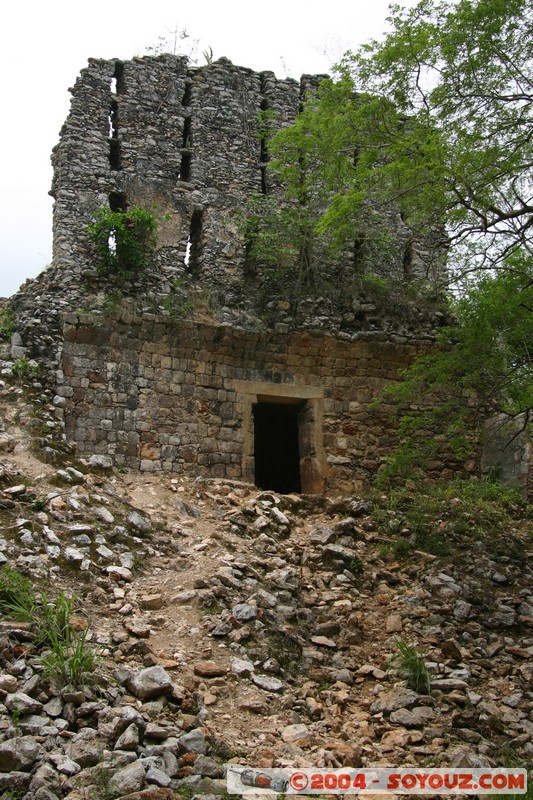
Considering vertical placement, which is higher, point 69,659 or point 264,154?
point 264,154

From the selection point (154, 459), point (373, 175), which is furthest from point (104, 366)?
point (373, 175)

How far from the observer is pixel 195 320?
37.6ft

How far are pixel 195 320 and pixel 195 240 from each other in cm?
159

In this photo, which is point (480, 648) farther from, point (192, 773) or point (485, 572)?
point (192, 773)

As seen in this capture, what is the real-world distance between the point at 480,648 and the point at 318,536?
2.17 meters

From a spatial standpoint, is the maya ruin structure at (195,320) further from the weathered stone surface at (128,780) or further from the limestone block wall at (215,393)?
the weathered stone surface at (128,780)

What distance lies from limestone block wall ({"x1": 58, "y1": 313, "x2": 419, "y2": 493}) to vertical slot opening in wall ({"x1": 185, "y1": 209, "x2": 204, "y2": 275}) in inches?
53.5

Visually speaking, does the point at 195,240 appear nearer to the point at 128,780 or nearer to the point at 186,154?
the point at 186,154

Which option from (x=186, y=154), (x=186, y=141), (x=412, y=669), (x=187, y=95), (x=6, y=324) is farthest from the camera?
(x=187, y=95)

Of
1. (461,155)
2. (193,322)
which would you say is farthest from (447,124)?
(193,322)

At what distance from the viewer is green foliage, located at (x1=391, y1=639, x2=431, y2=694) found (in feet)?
22.6

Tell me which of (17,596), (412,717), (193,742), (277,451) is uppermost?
(277,451)

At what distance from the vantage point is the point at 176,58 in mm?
12906

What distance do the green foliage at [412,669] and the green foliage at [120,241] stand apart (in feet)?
20.8
